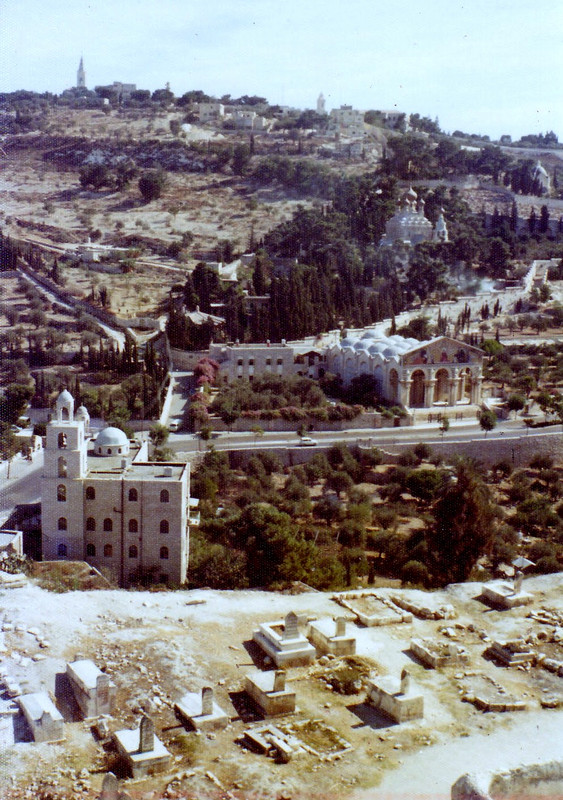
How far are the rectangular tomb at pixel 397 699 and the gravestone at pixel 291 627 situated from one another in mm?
1844

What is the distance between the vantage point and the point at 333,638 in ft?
56.4

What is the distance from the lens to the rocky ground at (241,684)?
13062 millimetres

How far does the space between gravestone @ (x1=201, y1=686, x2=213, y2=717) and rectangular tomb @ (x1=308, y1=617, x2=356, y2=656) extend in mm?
3257

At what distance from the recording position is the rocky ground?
42.9 ft

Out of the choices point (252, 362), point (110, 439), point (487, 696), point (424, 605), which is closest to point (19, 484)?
point (110, 439)

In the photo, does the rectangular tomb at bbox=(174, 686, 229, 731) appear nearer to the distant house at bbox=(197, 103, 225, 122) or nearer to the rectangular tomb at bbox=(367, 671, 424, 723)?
the rectangular tomb at bbox=(367, 671, 424, 723)

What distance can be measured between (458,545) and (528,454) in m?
14.0

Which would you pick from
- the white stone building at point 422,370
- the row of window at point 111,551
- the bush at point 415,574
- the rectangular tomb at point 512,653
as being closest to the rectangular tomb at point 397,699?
the rectangular tomb at point 512,653

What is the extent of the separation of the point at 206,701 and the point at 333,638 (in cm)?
340

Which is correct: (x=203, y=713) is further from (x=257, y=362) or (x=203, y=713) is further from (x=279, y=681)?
(x=257, y=362)

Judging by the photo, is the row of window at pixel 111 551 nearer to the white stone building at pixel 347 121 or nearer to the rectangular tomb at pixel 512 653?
the rectangular tomb at pixel 512 653

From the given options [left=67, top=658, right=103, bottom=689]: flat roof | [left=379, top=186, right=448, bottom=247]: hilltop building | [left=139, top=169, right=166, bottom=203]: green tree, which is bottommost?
[left=67, top=658, right=103, bottom=689]: flat roof

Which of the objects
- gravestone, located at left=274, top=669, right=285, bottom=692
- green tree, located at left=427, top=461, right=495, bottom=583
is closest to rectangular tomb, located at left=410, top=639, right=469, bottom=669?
gravestone, located at left=274, top=669, right=285, bottom=692

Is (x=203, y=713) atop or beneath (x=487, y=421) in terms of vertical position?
beneath
